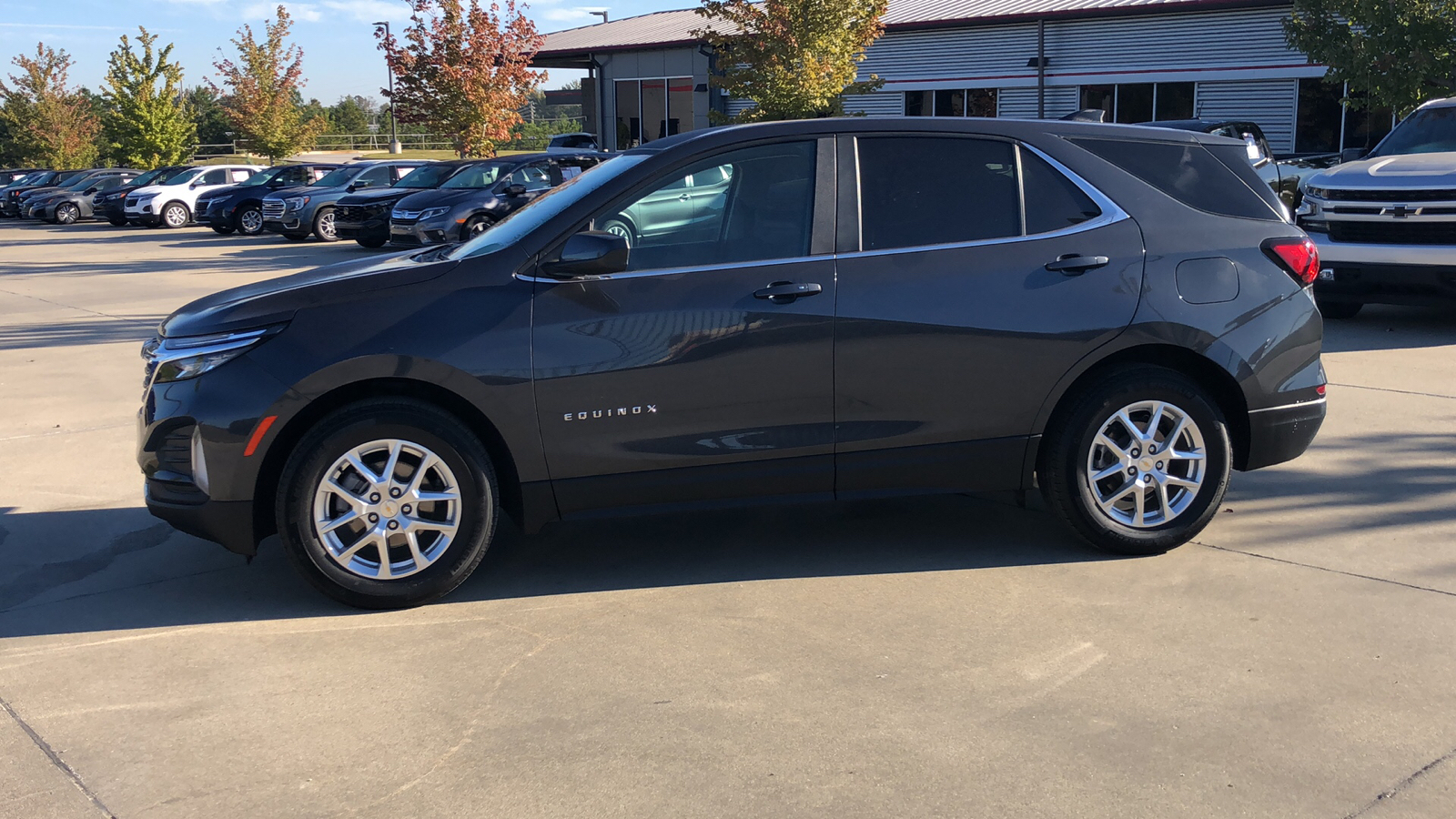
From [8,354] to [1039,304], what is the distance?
31.2 feet

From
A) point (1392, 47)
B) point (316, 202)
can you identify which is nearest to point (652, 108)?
point (316, 202)

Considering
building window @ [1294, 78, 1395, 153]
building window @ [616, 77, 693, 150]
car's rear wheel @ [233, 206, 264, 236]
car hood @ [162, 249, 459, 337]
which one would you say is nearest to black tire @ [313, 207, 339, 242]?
car's rear wheel @ [233, 206, 264, 236]

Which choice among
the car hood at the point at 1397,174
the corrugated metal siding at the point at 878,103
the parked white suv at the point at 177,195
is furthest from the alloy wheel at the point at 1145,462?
the parked white suv at the point at 177,195

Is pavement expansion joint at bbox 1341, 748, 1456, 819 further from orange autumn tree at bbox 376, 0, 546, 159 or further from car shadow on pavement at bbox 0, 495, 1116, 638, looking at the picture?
orange autumn tree at bbox 376, 0, 546, 159

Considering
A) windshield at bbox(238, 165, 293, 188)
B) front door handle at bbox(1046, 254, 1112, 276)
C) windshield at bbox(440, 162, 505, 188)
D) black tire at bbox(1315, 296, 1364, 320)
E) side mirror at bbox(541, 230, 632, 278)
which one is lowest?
black tire at bbox(1315, 296, 1364, 320)

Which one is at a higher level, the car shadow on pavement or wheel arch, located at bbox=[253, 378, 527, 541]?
wheel arch, located at bbox=[253, 378, 527, 541]

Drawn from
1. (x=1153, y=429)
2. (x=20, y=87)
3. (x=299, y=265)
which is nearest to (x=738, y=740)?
(x=1153, y=429)

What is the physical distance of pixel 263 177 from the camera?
3088cm

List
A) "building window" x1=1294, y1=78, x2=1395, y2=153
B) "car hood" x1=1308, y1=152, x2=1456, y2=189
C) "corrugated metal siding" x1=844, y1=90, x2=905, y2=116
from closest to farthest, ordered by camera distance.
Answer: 1. "car hood" x1=1308, y1=152, x2=1456, y2=189
2. "building window" x1=1294, y1=78, x2=1395, y2=153
3. "corrugated metal siding" x1=844, y1=90, x2=905, y2=116

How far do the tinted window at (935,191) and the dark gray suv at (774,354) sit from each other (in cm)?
1

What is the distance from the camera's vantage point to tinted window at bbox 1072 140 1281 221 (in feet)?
16.6

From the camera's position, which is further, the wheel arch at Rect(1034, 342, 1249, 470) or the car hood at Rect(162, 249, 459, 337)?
the wheel arch at Rect(1034, 342, 1249, 470)

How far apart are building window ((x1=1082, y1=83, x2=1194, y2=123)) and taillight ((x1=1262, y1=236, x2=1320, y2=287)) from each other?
75.5 feet

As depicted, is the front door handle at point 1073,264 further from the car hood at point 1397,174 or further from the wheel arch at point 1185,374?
the car hood at point 1397,174
